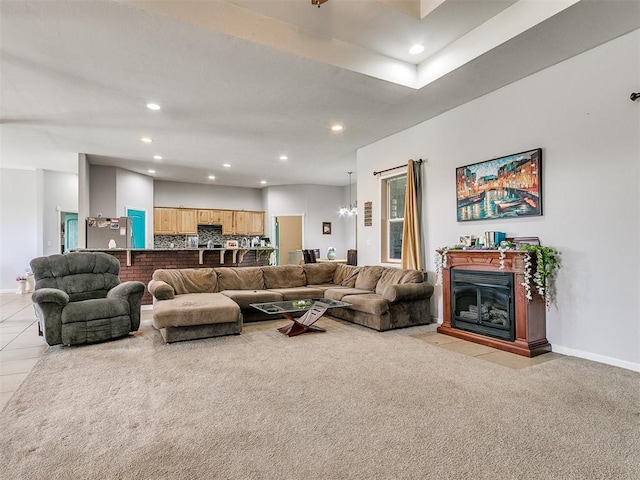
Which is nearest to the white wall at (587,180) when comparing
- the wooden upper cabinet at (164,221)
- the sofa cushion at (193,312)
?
the sofa cushion at (193,312)

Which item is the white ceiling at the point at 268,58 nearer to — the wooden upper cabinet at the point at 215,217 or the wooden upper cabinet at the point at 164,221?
the wooden upper cabinet at the point at 164,221

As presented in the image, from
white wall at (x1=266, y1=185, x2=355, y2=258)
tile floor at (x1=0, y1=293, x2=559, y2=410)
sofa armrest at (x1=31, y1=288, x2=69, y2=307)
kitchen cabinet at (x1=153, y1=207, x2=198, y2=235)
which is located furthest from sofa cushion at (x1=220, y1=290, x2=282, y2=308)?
kitchen cabinet at (x1=153, y1=207, x2=198, y2=235)

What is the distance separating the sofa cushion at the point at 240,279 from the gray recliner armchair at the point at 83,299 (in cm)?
156

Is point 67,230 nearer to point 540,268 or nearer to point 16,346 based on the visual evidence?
point 16,346

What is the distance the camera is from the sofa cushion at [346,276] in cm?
619

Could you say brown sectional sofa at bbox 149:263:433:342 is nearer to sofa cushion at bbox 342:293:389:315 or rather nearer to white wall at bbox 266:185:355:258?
sofa cushion at bbox 342:293:389:315

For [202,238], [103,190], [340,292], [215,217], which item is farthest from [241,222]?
[340,292]

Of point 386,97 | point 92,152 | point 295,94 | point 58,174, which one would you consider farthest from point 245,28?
point 58,174

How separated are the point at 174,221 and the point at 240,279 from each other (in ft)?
17.2

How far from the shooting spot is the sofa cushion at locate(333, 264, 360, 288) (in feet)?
20.3

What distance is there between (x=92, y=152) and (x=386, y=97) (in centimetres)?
593

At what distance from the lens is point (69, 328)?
395cm

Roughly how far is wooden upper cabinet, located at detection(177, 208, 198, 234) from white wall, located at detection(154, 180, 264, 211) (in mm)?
195

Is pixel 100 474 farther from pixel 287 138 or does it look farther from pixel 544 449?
pixel 287 138
